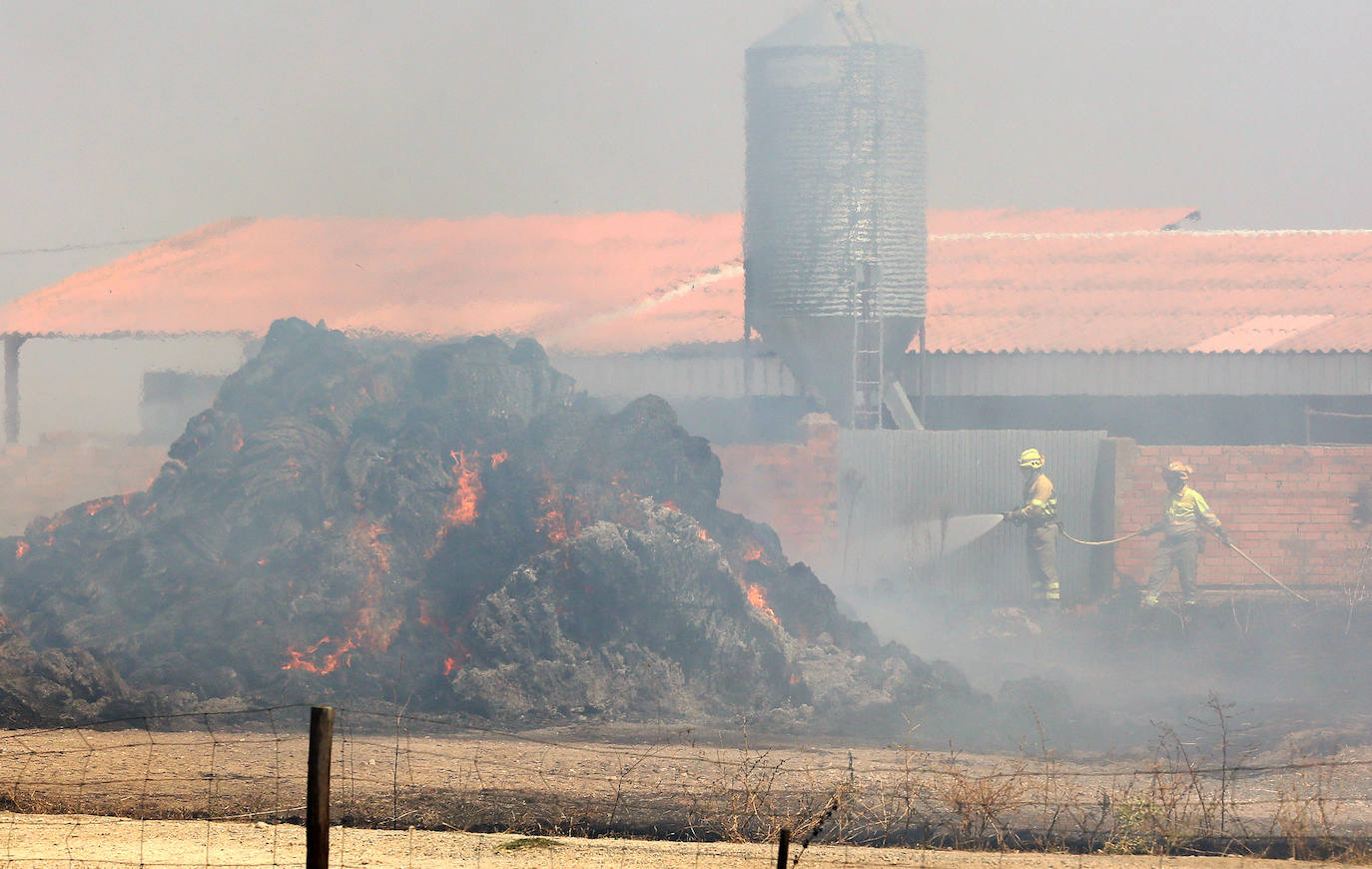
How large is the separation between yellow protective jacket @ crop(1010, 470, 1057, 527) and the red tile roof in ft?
22.4

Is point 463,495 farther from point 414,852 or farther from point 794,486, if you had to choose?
point 414,852

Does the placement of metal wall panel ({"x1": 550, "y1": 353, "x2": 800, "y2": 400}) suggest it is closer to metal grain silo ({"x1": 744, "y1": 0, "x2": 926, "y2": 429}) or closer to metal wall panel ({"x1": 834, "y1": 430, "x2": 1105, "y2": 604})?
metal grain silo ({"x1": 744, "y1": 0, "x2": 926, "y2": 429})

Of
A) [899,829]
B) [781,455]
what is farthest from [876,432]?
[899,829]

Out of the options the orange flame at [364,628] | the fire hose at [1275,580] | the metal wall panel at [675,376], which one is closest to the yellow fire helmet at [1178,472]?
the fire hose at [1275,580]

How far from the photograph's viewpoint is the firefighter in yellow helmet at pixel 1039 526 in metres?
21.4

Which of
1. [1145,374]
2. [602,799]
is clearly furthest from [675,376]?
[602,799]

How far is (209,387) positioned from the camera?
102ft

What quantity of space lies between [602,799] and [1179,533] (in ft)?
42.1

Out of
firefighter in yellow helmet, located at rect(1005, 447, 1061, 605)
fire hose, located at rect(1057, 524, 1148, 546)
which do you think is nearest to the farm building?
fire hose, located at rect(1057, 524, 1148, 546)

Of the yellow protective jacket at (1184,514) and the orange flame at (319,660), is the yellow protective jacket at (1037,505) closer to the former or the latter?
the yellow protective jacket at (1184,514)

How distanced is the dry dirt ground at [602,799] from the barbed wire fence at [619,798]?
26 mm

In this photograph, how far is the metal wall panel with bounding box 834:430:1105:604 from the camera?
22.5 m

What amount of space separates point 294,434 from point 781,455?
877cm

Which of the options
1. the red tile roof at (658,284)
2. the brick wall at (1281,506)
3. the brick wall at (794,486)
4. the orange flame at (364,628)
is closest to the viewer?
the orange flame at (364,628)
